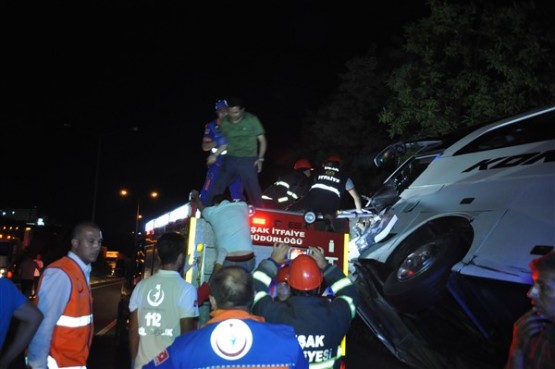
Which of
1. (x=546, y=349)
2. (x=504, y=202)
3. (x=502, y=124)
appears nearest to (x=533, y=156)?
(x=504, y=202)

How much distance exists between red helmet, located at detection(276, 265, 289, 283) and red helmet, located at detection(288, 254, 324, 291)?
11cm

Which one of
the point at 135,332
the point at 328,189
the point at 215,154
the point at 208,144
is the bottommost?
the point at 135,332

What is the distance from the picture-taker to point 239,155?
6.26m

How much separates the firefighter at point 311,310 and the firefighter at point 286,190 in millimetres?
3752

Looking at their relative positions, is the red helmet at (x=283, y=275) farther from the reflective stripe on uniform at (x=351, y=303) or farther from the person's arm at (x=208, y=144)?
the person's arm at (x=208, y=144)

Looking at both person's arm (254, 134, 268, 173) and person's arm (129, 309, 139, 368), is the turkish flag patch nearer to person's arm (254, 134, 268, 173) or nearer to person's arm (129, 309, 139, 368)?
person's arm (129, 309, 139, 368)

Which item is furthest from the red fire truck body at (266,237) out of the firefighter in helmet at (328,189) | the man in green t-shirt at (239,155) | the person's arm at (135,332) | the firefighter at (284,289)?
the firefighter at (284,289)

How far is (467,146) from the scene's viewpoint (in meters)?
5.89

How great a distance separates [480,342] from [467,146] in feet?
7.67

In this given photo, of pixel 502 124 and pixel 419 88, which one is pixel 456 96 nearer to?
pixel 419 88

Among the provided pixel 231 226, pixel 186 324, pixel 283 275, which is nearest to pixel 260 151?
pixel 231 226

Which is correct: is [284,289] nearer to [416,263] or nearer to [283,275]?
[283,275]

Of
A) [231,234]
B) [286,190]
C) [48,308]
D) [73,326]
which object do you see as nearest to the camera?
[48,308]

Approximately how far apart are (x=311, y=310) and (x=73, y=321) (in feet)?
5.36
